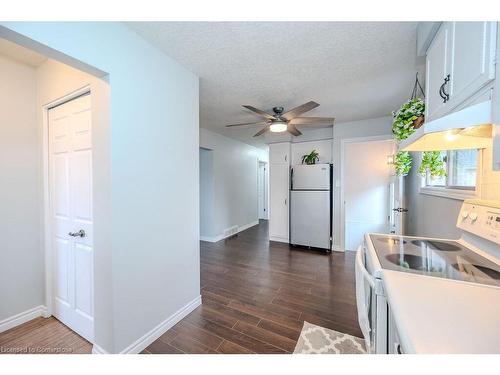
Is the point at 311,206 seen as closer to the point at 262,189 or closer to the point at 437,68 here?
the point at 437,68

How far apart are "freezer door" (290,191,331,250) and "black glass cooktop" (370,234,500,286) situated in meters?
2.39

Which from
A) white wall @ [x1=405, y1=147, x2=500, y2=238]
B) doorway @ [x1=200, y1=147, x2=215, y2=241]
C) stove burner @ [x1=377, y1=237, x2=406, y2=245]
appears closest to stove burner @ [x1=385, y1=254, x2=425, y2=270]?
stove burner @ [x1=377, y1=237, x2=406, y2=245]

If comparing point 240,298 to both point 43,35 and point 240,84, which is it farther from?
point 43,35

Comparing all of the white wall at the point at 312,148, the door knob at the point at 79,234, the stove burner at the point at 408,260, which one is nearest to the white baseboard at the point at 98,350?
the door knob at the point at 79,234

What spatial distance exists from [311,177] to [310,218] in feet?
2.59

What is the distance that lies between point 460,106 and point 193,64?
189cm

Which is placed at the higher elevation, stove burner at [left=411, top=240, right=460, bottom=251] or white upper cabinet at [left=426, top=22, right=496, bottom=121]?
white upper cabinet at [left=426, top=22, right=496, bottom=121]

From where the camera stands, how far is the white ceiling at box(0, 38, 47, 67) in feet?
5.38

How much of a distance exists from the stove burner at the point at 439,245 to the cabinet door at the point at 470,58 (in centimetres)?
86

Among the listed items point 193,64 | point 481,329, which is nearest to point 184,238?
point 193,64

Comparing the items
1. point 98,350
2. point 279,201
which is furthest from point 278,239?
point 98,350

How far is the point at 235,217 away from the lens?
5281mm

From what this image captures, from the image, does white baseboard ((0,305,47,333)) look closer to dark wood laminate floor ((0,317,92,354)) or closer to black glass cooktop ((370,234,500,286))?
dark wood laminate floor ((0,317,92,354))

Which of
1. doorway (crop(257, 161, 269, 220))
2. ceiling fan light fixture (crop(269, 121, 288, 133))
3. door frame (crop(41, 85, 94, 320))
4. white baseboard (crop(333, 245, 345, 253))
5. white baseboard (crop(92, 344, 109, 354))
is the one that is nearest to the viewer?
white baseboard (crop(92, 344, 109, 354))
